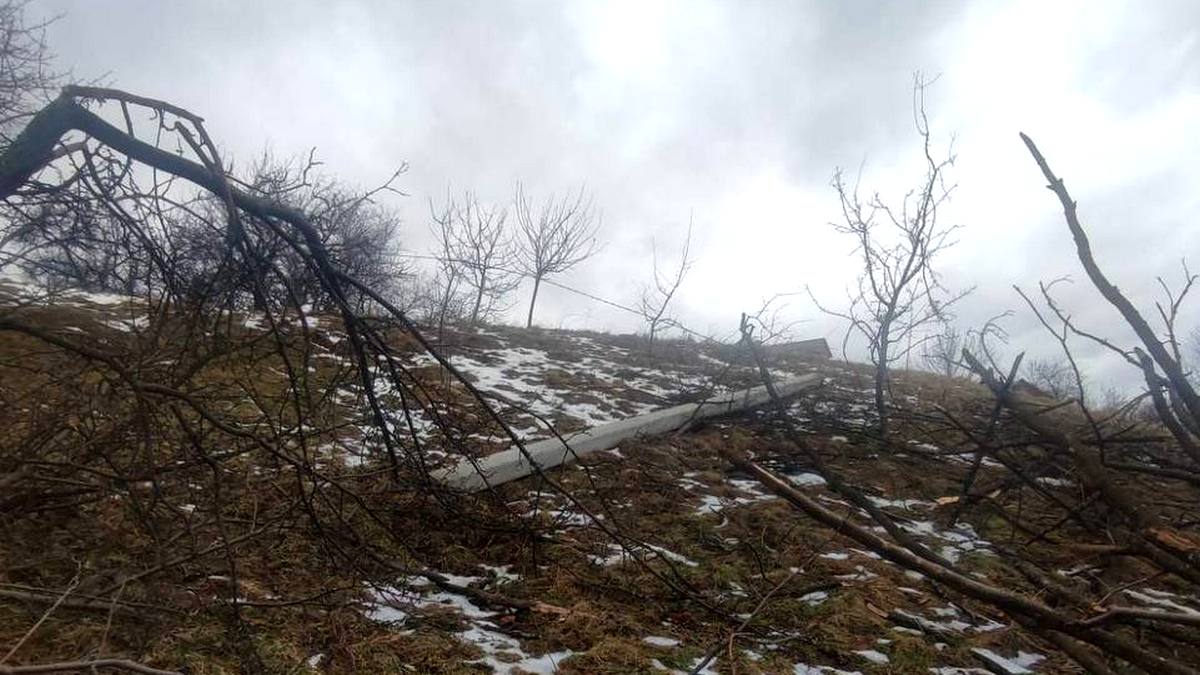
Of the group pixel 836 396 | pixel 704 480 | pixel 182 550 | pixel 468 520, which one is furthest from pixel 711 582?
pixel 836 396

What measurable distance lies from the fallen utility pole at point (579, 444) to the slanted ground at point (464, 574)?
164mm

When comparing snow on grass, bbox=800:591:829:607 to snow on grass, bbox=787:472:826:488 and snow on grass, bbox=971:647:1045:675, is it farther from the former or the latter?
snow on grass, bbox=787:472:826:488

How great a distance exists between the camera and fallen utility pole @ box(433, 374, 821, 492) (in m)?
4.38

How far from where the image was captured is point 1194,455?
2.52 metres

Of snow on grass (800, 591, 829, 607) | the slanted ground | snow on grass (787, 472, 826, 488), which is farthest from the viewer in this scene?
snow on grass (787, 472, 826, 488)

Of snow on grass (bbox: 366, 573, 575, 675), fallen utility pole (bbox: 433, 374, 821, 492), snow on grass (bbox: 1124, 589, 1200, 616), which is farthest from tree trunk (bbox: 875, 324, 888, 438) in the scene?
snow on grass (bbox: 366, 573, 575, 675)

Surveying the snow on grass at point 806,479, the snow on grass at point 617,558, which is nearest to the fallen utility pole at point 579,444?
the snow on grass at point 617,558

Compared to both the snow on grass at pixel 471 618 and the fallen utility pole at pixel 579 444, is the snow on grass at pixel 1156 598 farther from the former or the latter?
the snow on grass at pixel 471 618

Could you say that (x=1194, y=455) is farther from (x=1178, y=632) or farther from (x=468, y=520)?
(x=468, y=520)

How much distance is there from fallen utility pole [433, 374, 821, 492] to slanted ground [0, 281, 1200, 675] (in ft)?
0.54

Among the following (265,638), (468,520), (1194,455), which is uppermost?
(1194,455)

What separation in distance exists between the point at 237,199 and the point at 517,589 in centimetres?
220

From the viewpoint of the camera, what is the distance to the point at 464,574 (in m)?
3.47

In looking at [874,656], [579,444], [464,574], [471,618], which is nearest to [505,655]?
[471,618]
